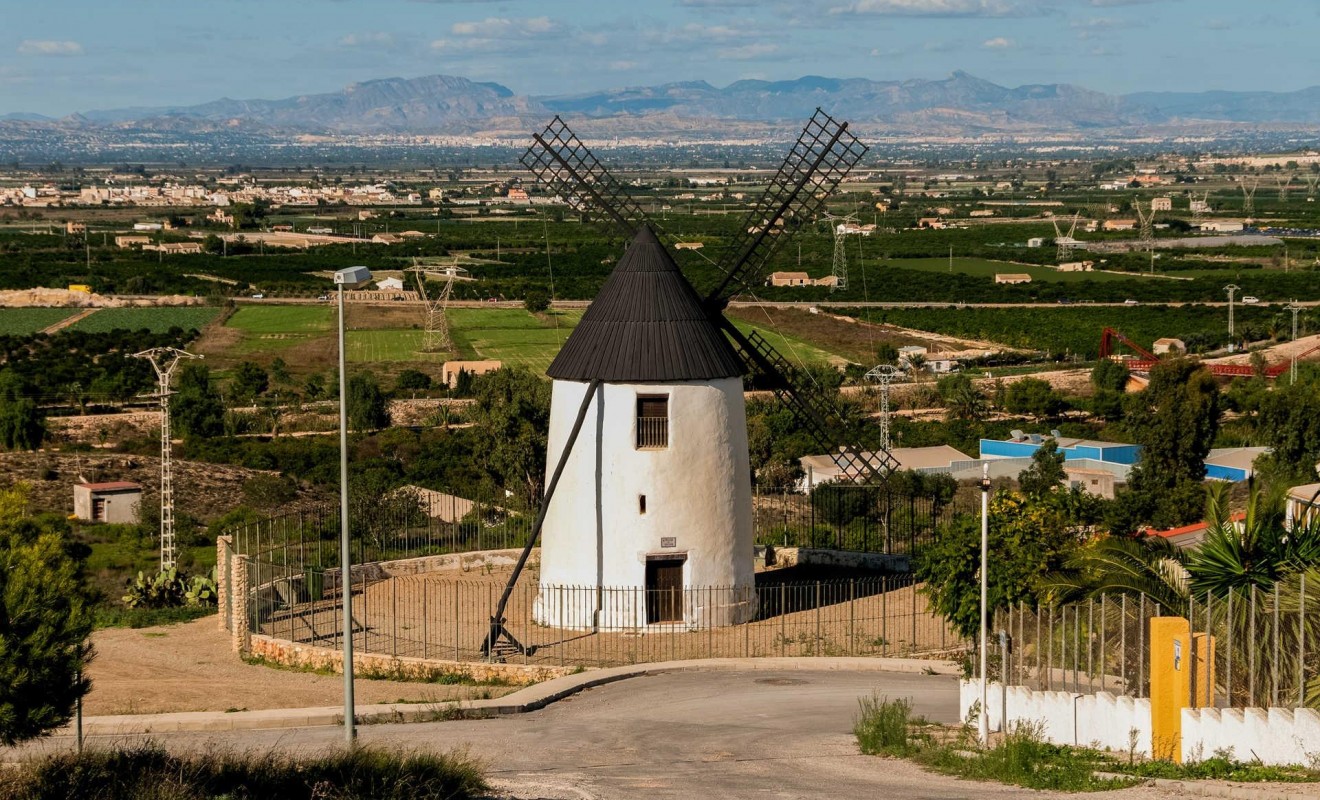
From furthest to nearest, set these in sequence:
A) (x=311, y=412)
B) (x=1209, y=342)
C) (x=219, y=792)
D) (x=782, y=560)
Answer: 1. (x=1209, y=342)
2. (x=311, y=412)
3. (x=782, y=560)
4. (x=219, y=792)

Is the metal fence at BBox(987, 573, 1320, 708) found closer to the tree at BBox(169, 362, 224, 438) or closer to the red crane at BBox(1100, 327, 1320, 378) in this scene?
the tree at BBox(169, 362, 224, 438)

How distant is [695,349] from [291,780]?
12.9m

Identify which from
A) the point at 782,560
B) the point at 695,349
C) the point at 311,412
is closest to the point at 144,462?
the point at 311,412

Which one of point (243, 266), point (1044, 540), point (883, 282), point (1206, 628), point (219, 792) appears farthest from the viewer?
point (243, 266)

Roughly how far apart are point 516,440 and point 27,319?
8117 cm

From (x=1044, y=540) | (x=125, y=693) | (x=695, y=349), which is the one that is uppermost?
(x=695, y=349)

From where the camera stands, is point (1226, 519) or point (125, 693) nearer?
point (1226, 519)

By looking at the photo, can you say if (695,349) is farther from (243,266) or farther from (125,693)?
(243,266)

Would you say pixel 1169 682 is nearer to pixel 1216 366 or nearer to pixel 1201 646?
pixel 1201 646

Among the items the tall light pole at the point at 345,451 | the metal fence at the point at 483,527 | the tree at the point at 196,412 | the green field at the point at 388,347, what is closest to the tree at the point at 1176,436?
the metal fence at the point at 483,527

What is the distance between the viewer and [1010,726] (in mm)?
18797

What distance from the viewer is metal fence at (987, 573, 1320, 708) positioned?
53.2ft

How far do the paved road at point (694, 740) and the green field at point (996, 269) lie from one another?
11108 centimetres

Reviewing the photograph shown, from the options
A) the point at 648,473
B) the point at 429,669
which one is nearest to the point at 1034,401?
the point at 648,473
